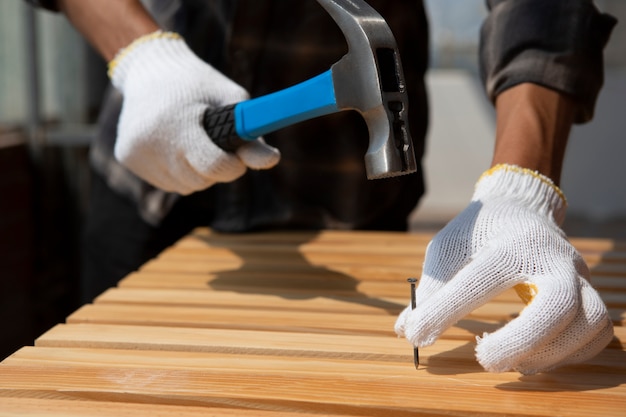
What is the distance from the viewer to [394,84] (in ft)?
2.98

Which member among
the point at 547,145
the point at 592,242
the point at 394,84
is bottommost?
the point at 592,242

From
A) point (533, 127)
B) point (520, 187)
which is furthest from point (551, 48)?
point (520, 187)

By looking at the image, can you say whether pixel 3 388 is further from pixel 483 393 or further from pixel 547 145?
pixel 547 145

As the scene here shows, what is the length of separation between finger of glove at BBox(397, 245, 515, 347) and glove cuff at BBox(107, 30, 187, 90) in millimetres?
603

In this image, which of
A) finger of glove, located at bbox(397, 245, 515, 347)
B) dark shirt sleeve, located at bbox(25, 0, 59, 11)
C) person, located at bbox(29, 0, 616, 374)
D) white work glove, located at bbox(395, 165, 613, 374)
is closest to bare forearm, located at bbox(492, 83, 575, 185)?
person, located at bbox(29, 0, 616, 374)

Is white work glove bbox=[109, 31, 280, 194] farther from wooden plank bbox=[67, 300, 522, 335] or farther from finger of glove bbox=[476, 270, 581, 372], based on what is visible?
finger of glove bbox=[476, 270, 581, 372]

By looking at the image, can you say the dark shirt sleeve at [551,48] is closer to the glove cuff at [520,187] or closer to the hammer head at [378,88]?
the glove cuff at [520,187]

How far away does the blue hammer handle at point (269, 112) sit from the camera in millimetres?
976

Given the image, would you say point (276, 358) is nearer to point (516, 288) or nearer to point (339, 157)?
point (516, 288)

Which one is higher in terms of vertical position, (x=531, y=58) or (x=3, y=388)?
(x=531, y=58)

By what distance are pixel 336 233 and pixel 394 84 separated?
0.72 meters

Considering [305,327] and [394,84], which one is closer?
[394,84]

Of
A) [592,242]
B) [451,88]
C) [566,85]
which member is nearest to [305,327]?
[566,85]

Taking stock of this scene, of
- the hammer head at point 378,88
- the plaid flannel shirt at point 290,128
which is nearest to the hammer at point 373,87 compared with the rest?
the hammer head at point 378,88
